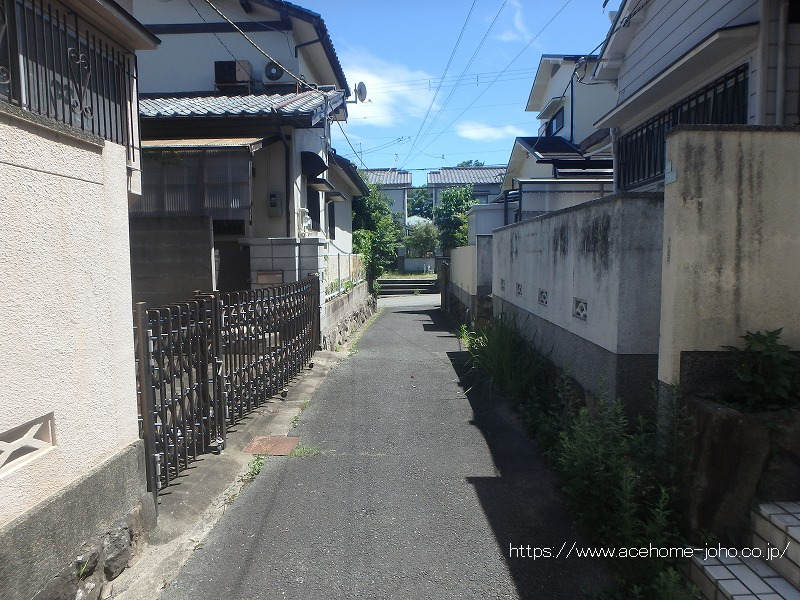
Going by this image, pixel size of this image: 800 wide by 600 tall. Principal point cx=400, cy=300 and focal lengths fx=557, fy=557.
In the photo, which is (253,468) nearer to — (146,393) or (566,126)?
(146,393)

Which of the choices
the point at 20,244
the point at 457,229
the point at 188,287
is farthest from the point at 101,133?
the point at 457,229

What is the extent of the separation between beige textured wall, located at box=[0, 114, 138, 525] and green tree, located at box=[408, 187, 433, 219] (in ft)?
139

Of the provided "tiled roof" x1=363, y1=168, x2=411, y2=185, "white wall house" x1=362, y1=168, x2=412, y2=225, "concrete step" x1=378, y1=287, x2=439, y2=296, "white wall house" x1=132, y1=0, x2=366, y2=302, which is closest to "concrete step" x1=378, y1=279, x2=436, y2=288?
"concrete step" x1=378, y1=287, x2=439, y2=296

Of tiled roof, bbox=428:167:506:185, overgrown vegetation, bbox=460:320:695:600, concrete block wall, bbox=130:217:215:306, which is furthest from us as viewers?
tiled roof, bbox=428:167:506:185

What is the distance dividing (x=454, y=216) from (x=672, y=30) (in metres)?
22.2

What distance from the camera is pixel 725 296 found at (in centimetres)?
367

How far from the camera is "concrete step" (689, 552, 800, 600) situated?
2824 mm

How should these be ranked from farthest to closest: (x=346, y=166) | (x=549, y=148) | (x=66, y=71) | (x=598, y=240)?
(x=346, y=166)
(x=549, y=148)
(x=66, y=71)
(x=598, y=240)

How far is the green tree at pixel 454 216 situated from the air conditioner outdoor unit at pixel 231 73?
16601 millimetres

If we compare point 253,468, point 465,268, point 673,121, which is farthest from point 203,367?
point 465,268

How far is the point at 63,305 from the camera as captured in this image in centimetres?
301

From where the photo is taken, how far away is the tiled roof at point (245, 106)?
10.9 meters

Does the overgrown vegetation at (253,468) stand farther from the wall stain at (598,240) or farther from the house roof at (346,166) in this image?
the house roof at (346,166)

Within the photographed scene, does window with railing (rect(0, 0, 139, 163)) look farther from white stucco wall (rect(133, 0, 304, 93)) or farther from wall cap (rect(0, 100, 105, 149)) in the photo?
white stucco wall (rect(133, 0, 304, 93))
